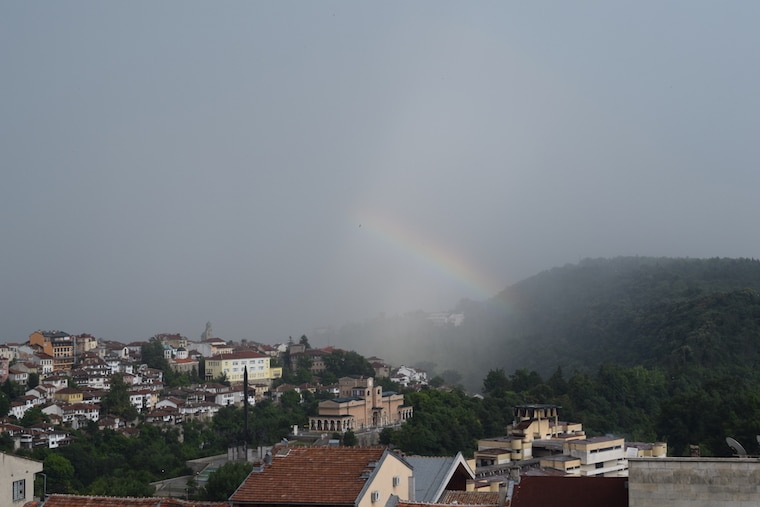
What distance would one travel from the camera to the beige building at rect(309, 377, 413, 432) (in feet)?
173

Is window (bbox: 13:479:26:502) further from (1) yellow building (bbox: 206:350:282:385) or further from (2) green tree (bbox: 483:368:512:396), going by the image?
(1) yellow building (bbox: 206:350:282:385)

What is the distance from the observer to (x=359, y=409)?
183 feet

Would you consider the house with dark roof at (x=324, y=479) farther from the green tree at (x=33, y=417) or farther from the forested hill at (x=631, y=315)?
the forested hill at (x=631, y=315)

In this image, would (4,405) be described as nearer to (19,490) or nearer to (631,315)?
(19,490)

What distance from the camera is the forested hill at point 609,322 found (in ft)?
206

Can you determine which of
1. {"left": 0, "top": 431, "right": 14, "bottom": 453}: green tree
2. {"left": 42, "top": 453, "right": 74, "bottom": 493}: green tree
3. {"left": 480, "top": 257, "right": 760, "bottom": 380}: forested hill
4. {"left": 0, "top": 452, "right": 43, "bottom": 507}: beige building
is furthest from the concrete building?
{"left": 480, "top": 257, "right": 760, "bottom": 380}: forested hill

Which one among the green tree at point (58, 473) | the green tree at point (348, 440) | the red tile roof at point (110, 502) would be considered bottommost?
the green tree at point (58, 473)

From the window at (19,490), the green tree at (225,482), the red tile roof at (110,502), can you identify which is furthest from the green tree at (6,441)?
the red tile roof at (110,502)

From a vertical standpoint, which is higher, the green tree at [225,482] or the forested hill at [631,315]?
the forested hill at [631,315]

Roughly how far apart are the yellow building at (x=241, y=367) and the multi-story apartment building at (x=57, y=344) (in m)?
11.3

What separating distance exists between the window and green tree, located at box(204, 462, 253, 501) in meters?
18.3

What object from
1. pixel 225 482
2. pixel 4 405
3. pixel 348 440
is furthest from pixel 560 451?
pixel 4 405

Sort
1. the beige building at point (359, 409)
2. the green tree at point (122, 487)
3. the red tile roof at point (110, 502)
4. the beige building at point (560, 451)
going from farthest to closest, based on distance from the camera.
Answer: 1. the beige building at point (359, 409)
2. the beige building at point (560, 451)
3. the green tree at point (122, 487)
4. the red tile roof at point (110, 502)

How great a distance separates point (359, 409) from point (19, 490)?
150 ft
